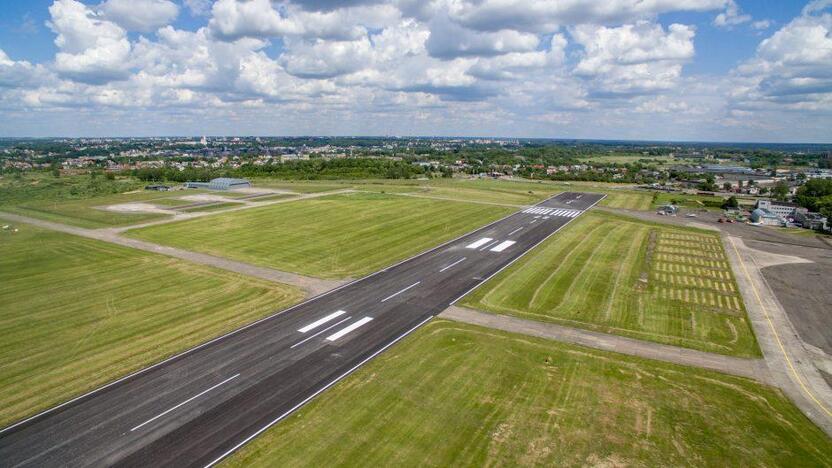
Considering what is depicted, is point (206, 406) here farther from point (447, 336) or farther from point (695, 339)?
point (695, 339)

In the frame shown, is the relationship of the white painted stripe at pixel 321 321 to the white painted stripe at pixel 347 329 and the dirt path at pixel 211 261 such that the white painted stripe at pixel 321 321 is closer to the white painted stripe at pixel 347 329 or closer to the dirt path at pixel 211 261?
the white painted stripe at pixel 347 329

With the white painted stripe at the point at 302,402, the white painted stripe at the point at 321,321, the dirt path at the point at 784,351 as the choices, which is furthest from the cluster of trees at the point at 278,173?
the white painted stripe at the point at 302,402

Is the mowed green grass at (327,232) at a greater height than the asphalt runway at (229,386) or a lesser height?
greater

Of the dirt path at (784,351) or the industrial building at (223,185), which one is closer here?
the dirt path at (784,351)

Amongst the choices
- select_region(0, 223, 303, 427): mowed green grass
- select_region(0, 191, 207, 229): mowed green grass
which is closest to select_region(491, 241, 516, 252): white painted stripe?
select_region(0, 223, 303, 427): mowed green grass

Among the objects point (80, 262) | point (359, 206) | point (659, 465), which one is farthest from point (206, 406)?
point (359, 206)

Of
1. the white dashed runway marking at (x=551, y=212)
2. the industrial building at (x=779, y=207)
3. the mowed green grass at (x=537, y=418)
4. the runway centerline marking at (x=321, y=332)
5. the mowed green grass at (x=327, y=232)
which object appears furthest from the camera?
the industrial building at (x=779, y=207)
